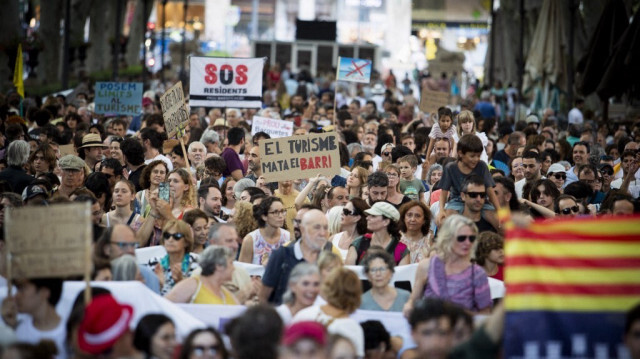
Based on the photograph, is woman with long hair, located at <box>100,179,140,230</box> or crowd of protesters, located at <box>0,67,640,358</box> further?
woman with long hair, located at <box>100,179,140,230</box>

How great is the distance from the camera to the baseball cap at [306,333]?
20.9ft

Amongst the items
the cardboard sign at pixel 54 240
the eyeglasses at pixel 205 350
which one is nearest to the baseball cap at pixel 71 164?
the cardboard sign at pixel 54 240

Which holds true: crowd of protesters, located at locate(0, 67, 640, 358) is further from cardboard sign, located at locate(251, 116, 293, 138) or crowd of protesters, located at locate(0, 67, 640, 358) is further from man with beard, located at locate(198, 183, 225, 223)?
cardboard sign, located at locate(251, 116, 293, 138)

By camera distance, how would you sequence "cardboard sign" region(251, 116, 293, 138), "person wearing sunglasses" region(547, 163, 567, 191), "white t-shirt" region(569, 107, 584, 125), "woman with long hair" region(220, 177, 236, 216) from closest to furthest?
"woman with long hair" region(220, 177, 236, 216), "person wearing sunglasses" region(547, 163, 567, 191), "cardboard sign" region(251, 116, 293, 138), "white t-shirt" region(569, 107, 584, 125)

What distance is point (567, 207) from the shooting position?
36.4 feet

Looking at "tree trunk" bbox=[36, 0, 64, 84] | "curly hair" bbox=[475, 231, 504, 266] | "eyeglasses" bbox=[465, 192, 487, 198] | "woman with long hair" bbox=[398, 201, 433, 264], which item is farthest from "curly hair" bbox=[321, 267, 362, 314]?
"tree trunk" bbox=[36, 0, 64, 84]

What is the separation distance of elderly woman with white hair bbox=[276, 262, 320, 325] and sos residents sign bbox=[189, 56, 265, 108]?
11.3 m

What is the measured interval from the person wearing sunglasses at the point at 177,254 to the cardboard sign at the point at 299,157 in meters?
2.91

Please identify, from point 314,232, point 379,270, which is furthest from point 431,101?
point 379,270

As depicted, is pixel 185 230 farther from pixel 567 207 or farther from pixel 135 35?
pixel 135 35

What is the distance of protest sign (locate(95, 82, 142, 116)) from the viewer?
70.9 ft

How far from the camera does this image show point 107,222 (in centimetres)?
1104

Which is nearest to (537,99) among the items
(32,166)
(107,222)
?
(32,166)

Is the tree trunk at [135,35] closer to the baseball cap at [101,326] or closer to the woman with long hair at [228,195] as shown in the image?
the woman with long hair at [228,195]
